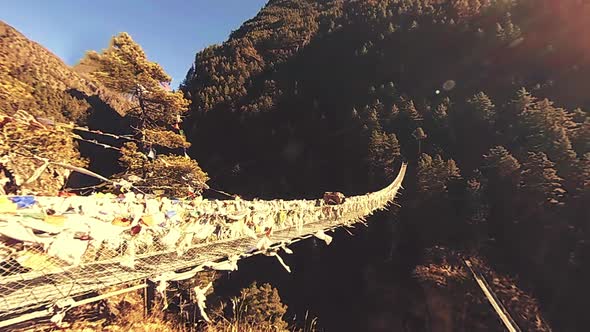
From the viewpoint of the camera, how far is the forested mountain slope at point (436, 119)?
22.7 meters

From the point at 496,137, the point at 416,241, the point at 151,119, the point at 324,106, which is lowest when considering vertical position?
the point at 416,241

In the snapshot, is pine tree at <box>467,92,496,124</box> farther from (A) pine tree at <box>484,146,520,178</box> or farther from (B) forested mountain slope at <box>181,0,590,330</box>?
(A) pine tree at <box>484,146,520,178</box>

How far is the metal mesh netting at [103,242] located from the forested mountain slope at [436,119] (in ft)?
75.5

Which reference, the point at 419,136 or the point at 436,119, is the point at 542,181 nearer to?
the point at 419,136

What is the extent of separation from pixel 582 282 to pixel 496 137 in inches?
567

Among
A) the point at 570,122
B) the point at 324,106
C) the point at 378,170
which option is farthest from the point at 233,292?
the point at 324,106

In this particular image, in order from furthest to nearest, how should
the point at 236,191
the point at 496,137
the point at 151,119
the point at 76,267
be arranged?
the point at 236,191 → the point at 496,137 → the point at 151,119 → the point at 76,267

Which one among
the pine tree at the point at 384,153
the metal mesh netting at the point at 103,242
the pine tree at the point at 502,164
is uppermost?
the pine tree at the point at 384,153

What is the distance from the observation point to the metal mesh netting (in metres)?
Answer: 1.91

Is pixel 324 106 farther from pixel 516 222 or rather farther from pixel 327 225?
pixel 327 225

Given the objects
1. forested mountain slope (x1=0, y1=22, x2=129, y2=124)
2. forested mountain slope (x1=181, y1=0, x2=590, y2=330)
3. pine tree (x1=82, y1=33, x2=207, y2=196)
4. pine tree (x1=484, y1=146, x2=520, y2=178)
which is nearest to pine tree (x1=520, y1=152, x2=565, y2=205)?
forested mountain slope (x1=181, y1=0, x2=590, y2=330)

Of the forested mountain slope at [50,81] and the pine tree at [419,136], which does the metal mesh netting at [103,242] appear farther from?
the pine tree at [419,136]

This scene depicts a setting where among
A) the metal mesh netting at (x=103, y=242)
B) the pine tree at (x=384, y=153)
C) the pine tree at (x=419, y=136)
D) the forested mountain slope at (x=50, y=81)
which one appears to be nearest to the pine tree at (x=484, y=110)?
the pine tree at (x=419, y=136)

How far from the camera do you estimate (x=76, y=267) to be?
2256 mm
